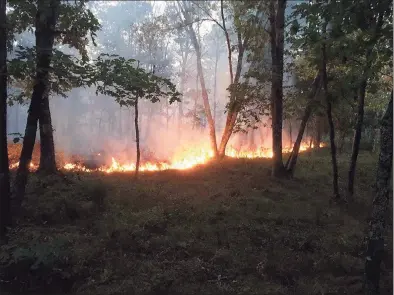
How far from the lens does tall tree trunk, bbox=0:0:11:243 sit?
26.7ft

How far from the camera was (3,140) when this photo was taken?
8.36 metres

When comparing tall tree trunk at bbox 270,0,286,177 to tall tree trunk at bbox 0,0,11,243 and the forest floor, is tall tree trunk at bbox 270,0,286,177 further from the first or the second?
tall tree trunk at bbox 0,0,11,243

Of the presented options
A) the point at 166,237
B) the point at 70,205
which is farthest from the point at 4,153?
the point at 166,237

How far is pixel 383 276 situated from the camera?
7.96m

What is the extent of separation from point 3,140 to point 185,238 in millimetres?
4887

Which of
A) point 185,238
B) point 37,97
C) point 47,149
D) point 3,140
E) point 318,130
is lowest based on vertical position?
point 185,238

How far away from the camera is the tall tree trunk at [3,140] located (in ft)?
26.7

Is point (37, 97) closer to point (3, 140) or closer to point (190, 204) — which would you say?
point (3, 140)

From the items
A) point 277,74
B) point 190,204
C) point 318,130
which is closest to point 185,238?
point 190,204

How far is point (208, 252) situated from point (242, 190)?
4.37 meters

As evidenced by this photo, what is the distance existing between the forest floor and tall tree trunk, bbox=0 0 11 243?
0.45 m

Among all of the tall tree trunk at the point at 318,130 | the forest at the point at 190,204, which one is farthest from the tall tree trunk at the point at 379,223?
the tall tree trunk at the point at 318,130

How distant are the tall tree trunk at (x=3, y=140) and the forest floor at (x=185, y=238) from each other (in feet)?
1.47

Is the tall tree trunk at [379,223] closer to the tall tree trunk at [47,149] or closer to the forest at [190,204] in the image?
the forest at [190,204]
